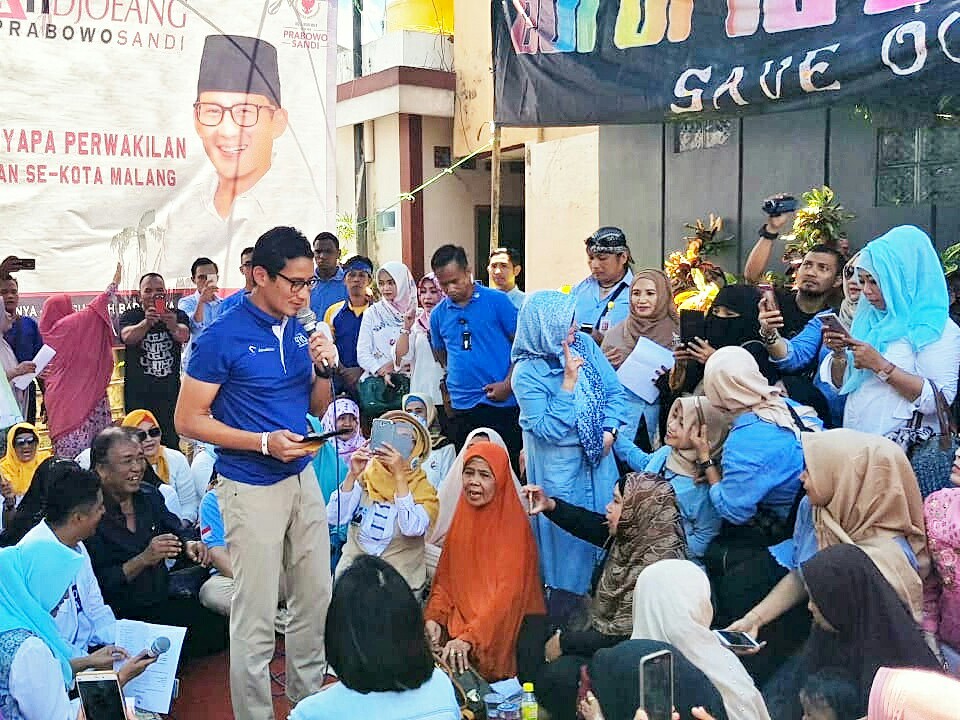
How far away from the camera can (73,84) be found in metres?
6.18

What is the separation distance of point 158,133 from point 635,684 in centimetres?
538

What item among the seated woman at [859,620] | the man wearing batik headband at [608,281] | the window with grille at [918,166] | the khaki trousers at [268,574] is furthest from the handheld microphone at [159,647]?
the window with grille at [918,166]

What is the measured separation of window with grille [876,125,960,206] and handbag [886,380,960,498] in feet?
11.3

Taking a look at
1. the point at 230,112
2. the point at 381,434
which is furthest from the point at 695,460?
the point at 230,112

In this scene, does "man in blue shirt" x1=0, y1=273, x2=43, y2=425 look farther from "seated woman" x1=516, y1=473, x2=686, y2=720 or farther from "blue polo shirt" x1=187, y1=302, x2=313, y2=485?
"seated woman" x1=516, y1=473, x2=686, y2=720

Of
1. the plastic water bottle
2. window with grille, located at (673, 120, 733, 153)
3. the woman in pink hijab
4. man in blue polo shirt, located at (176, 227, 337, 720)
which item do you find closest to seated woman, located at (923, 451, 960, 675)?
the plastic water bottle

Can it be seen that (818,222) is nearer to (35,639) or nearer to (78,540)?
Answer: (78,540)

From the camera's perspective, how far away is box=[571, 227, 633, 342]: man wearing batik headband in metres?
5.12

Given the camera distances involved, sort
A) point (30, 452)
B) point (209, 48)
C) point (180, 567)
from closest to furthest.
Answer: point (180, 567) < point (30, 452) < point (209, 48)

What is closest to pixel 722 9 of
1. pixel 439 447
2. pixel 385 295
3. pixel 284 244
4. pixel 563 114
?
pixel 563 114

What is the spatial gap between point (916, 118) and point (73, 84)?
224 inches

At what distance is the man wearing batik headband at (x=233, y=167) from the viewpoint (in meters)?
6.64

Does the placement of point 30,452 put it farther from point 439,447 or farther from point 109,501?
point 439,447

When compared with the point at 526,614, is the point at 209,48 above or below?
above
